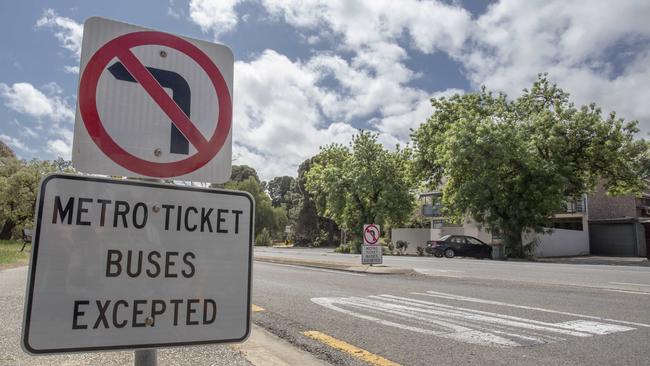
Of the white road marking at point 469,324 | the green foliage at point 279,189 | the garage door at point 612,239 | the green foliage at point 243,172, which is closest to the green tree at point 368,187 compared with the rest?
the garage door at point 612,239

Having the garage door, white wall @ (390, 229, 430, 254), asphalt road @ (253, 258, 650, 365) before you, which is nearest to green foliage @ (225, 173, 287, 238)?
white wall @ (390, 229, 430, 254)

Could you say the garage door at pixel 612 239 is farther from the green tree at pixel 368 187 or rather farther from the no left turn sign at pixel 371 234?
the no left turn sign at pixel 371 234

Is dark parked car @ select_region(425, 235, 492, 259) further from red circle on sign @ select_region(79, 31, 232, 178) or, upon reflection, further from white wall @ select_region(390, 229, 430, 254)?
red circle on sign @ select_region(79, 31, 232, 178)

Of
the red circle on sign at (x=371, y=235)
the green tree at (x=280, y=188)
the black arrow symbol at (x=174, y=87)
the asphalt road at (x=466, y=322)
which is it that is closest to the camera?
the black arrow symbol at (x=174, y=87)

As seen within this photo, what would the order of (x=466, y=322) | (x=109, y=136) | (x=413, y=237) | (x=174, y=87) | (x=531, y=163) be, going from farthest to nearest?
(x=413, y=237) → (x=531, y=163) → (x=466, y=322) → (x=174, y=87) → (x=109, y=136)

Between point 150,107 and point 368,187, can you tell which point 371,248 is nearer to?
point 150,107

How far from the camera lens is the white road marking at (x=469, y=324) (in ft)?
18.0

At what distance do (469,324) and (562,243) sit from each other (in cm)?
3440

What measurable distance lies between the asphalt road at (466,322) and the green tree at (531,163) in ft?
56.1

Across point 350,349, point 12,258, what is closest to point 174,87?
point 350,349

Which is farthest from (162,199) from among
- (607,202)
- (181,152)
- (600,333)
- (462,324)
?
(607,202)

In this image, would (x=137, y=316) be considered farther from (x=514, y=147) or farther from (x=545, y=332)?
(x=514, y=147)

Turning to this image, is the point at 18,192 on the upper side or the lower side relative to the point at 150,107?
upper

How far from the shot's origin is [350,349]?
16.2 ft
